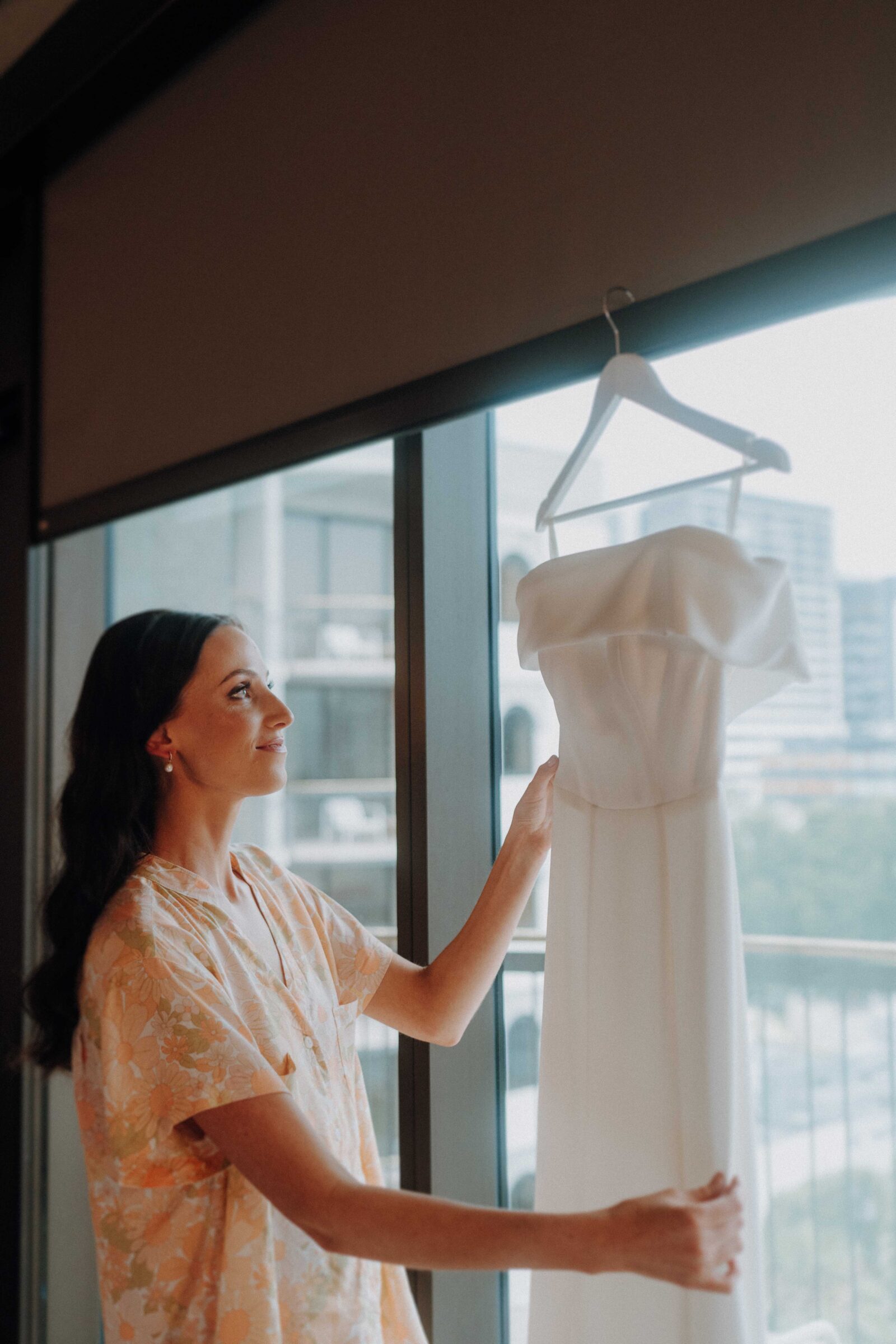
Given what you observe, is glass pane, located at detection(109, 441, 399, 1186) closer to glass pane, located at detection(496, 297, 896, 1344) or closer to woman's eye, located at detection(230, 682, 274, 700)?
glass pane, located at detection(496, 297, 896, 1344)

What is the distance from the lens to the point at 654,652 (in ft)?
3.48

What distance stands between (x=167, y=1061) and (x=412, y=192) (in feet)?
A: 4.00

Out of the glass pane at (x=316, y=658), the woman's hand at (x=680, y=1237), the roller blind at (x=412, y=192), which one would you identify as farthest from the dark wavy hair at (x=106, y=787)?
the glass pane at (x=316, y=658)

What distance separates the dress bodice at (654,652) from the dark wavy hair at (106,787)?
0.53 meters

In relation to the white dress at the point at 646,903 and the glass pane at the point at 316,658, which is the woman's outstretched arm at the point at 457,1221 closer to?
the white dress at the point at 646,903

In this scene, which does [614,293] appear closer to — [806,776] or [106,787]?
[106,787]

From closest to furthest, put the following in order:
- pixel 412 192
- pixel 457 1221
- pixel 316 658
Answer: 1. pixel 457 1221
2. pixel 412 192
3. pixel 316 658

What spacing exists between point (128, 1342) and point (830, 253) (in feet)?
4.64

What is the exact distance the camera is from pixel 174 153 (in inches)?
83.1

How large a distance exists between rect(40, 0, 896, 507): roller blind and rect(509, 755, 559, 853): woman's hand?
0.56 meters

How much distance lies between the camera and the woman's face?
55.3 inches

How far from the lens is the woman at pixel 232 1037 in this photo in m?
0.96

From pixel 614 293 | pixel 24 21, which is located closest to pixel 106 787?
pixel 614 293

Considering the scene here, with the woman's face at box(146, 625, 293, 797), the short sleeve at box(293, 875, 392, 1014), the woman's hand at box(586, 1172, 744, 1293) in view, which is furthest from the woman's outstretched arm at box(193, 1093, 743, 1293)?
the woman's face at box(146, 625, 293, 797)
